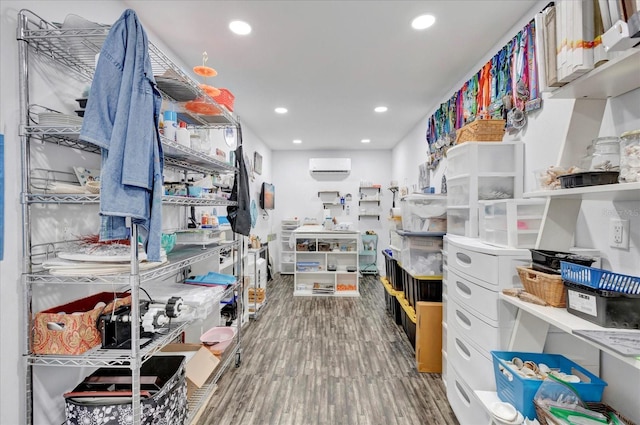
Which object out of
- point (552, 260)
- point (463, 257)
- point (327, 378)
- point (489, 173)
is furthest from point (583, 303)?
point (327, 378)

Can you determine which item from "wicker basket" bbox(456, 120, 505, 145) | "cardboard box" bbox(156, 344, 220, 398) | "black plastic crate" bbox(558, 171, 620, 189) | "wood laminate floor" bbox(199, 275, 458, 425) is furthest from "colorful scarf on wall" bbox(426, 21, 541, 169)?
"cardboard box" bbox(156, 344, 220, 398)

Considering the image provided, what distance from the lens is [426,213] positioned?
8.96 ft

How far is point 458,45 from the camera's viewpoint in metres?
2.24

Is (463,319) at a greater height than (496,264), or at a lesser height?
lesser

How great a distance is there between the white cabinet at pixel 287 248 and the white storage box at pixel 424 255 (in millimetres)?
3638

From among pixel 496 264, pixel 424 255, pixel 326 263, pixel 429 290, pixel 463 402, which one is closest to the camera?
pixel 496 264

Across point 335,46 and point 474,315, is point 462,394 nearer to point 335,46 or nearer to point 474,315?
point 474,315

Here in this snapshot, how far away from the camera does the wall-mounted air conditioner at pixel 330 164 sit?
5980 millimetres

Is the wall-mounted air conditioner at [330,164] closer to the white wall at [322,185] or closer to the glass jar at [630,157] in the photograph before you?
the white wall at [322,185]

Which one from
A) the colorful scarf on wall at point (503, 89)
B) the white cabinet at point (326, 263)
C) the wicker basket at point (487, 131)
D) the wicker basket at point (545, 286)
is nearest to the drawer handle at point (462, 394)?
the wicker basket at point (545, 286)

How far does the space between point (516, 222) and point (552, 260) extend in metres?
0.36

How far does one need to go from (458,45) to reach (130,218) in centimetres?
258

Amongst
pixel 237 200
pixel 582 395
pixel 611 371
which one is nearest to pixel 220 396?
pixel 237 200

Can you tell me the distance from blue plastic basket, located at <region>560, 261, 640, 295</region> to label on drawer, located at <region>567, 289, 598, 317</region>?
0.14 ft
